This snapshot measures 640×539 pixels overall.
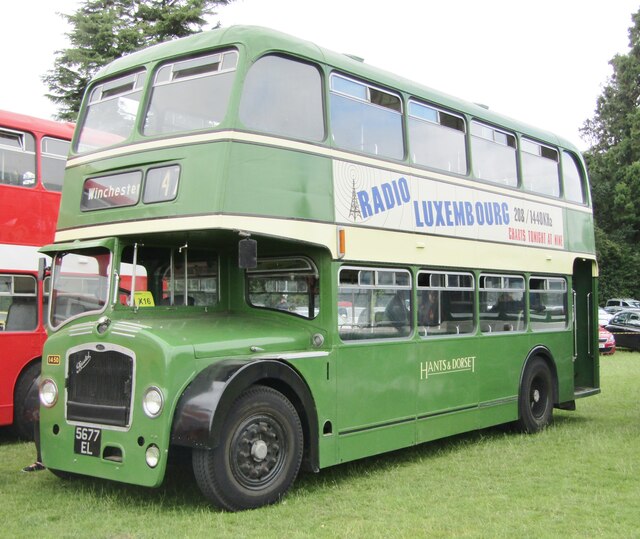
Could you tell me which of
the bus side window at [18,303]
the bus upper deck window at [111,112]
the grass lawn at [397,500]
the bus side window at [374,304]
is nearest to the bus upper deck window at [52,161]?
the bus side window at [18,303]

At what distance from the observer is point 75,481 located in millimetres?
7527

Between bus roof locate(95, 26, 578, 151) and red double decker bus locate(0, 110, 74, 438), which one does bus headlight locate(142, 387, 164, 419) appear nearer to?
bus roof locate(95, 26, 578, 151)

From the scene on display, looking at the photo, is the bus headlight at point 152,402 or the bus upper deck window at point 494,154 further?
the bus upper deck window at point 494,154

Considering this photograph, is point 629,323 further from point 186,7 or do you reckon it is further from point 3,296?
point 3,296

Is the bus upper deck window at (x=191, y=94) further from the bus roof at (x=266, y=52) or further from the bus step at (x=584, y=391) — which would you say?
the bus step at (x=584, y=391)

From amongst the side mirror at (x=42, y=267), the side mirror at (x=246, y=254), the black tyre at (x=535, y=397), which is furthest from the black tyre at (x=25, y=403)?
the black tyre at (x=535, y=397)

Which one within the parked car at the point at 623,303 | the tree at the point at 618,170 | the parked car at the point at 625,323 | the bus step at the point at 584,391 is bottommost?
the bus step at the point at 584,391

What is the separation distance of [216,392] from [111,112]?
3339 millimetres

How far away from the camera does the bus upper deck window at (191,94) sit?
695 centimetres

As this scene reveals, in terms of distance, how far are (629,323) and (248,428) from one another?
25.8 metres

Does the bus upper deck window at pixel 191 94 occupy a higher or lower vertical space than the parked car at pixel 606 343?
higher

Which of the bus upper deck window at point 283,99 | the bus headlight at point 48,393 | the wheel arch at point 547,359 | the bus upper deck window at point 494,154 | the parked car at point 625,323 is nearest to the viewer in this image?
the bus upper deck window at point 283,99

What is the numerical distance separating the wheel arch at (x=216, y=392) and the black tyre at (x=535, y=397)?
475cm

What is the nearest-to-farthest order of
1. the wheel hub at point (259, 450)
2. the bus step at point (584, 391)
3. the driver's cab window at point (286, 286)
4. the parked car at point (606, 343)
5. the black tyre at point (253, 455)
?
1. the black tyre at point (253, 455)
2. the wheel hub at point (259, 450)
3. the driver's cab window at point (286, 286)
4. the bus step at point (584, 391)
5. the parked car at point (606, 343)
